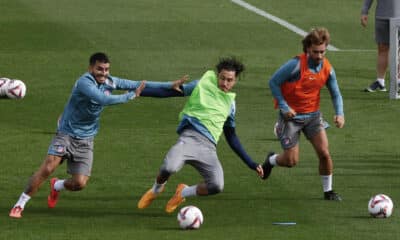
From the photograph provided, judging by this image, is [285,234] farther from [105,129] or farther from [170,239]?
[105,129]

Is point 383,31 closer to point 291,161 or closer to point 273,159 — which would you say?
point 273,159

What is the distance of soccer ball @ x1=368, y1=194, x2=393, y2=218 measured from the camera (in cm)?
1736

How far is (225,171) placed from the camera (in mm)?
20672

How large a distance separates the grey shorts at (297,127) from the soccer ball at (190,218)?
2.32m

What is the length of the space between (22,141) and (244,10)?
1747 cm

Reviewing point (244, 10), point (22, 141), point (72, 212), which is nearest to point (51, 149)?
point (72, 212)

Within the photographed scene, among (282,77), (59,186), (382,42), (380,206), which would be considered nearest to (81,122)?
(59,186)

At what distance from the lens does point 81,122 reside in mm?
17594

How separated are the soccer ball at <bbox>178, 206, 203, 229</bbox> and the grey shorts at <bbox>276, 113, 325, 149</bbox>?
2.32 metres

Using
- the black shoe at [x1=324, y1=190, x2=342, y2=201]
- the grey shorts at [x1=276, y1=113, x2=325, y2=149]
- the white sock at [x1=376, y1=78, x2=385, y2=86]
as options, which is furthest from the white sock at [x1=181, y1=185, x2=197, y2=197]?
the white sock at [x1=376, y1=78, x2=385, y2=86]

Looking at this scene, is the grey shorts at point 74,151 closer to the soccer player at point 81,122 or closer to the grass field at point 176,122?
the soccer player at point 81,122

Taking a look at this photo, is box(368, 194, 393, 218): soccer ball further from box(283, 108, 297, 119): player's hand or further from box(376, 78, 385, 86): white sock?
box(376, 78, 385, 86): white sock

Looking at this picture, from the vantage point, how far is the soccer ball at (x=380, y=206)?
1736 cm

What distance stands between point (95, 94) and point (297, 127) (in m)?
2.99
